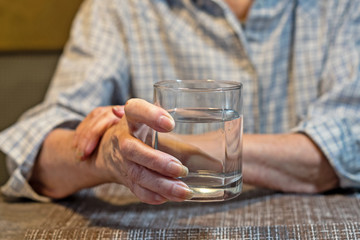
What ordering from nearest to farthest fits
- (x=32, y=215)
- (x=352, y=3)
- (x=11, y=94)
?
1. (x=32, y=215)
2. (x=352, y=3)
3. (x=11, y=94)

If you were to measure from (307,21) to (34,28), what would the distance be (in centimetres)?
82

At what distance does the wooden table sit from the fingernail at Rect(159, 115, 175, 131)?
0.60 ft

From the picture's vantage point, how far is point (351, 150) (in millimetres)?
964

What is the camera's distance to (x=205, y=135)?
626 millimetres

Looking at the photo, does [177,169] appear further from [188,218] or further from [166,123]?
[188,218]

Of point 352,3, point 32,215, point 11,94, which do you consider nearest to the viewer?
point 32,215

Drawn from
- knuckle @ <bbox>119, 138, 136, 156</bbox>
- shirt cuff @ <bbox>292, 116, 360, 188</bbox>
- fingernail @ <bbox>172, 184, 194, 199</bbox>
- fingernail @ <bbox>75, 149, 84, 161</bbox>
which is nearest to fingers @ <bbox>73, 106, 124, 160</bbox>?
fingernail @ <bbox>75, 149, 84, 161</bbox>

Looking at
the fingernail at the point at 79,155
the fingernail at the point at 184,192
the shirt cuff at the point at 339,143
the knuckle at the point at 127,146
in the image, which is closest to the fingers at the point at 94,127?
the fingernail at the point at 79,155

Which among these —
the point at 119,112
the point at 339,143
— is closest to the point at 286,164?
the point at 339,143

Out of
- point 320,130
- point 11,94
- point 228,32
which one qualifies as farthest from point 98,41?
point 320,130

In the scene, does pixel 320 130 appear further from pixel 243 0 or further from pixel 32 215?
pixel 32 215

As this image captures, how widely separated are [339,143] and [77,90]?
0.58 meters

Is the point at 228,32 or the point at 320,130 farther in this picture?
the point at 228,32

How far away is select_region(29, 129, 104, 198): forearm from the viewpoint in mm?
873
